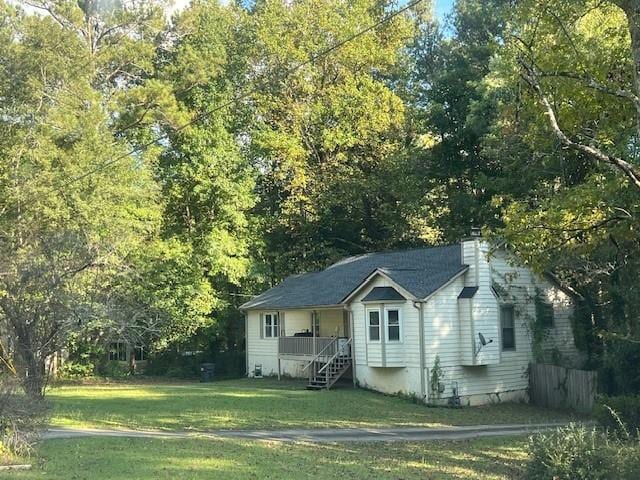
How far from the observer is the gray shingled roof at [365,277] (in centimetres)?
2490

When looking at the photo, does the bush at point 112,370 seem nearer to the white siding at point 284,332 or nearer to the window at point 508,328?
the white siding at point 284,332

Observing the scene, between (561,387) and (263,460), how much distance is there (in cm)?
1552

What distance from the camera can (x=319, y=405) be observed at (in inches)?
835

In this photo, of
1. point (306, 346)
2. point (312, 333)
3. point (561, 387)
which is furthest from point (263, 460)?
point (312, 333)

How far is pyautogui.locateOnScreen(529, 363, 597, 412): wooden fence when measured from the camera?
2266 centimetres

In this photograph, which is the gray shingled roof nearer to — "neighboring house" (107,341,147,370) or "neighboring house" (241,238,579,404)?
"neighboring house" (241,238,579,404)

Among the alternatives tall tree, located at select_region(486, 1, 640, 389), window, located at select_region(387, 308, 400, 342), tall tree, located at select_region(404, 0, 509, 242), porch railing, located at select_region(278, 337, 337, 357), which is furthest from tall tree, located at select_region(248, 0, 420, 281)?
tall tree, located at select_region(486, 1, 640, 389)

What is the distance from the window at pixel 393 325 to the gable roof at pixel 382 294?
51cm

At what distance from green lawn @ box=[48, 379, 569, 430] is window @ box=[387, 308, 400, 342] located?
83.2 inches

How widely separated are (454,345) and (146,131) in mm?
21096

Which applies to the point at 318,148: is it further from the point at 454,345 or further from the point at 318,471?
the point at 318,471

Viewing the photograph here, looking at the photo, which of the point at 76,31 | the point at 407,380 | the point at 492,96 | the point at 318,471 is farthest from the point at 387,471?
the point at 76,31

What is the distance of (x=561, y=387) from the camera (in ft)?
79.0

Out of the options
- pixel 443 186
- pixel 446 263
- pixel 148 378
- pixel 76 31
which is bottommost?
pixel 148 378
